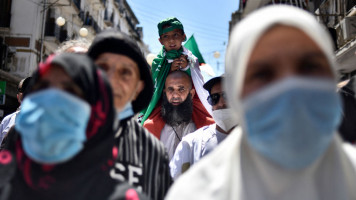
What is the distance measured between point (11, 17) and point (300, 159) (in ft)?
66.0

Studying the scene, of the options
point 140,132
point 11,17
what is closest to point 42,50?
point 11,17

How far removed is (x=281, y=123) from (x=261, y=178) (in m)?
0.22

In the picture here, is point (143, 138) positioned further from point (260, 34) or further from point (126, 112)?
point (260, 34)

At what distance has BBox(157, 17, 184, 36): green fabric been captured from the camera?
398 cm

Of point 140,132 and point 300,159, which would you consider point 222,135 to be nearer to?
point 140,132

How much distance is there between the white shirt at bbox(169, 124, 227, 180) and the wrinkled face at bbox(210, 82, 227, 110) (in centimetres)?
21

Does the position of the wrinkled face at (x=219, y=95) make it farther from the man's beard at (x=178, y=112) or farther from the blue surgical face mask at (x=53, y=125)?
the blue surgical face mask at (x=53, y=125)

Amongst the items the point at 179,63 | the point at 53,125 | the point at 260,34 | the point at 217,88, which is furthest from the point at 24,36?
the point at 260,34

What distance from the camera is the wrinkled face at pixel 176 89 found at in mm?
3590

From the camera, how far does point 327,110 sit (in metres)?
1.09

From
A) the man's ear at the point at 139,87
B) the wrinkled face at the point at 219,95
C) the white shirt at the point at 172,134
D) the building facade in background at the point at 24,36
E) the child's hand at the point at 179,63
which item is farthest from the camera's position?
the building facade in background at the point at 24,36

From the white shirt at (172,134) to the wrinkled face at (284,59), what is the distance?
2367 millimetres

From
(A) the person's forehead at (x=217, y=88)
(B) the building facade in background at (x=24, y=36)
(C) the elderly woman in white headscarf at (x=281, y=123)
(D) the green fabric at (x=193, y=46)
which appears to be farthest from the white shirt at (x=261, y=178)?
(B) the building facade in background at (x=24, y=36)

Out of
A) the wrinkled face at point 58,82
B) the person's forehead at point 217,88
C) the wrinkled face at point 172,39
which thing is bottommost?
the wrinkled face at point 58,82
